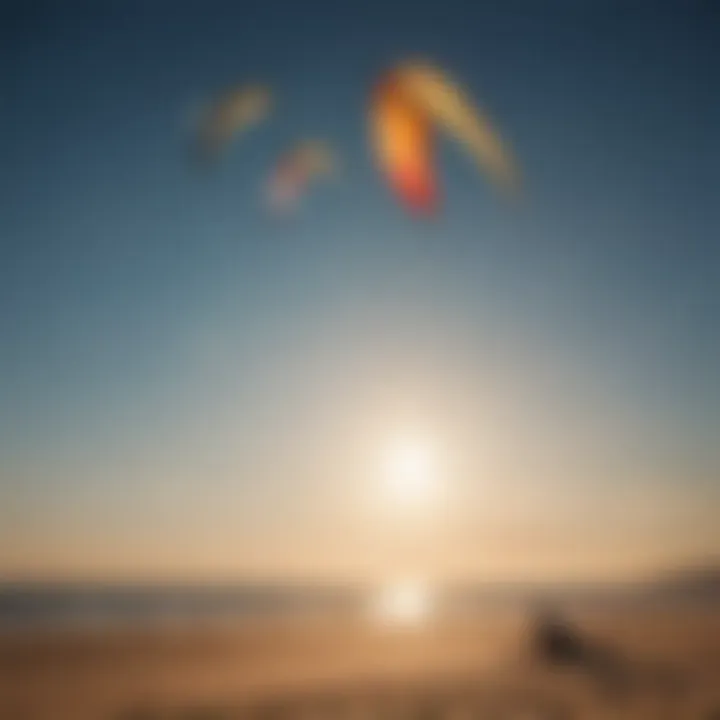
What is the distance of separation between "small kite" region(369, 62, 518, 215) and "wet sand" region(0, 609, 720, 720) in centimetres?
84

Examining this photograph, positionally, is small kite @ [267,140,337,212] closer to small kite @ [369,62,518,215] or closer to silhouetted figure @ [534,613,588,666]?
small kite @ [369,62,518,215]

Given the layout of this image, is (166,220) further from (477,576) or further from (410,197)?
(477,576)

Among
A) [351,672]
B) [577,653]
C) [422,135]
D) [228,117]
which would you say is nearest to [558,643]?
[577,653]

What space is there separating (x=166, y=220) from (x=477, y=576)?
0.91 meters

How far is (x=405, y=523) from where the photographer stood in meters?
1.86

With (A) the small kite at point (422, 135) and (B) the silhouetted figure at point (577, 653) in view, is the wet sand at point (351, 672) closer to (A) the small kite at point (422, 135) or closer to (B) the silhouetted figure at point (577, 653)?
(B) the silhouetted figure at point (577, 653)

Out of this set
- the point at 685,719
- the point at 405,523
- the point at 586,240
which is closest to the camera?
the point at 685,719

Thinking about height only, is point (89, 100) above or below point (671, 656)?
above

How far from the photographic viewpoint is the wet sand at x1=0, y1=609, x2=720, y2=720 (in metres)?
1.68

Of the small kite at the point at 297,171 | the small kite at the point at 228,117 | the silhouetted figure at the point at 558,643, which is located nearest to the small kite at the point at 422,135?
the small kite at the point at 297,171

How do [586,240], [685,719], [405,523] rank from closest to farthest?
1. [685,719]
2. [405,523]
3. [586,240]

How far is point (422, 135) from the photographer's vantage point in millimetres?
1946

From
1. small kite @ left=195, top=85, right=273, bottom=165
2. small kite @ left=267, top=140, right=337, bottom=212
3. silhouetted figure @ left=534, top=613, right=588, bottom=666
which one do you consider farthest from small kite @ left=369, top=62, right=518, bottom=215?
silhouetted figure @ left=534, top=613, right=588, bottom=666

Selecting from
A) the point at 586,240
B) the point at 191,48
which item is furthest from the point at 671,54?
the point at 191,48
